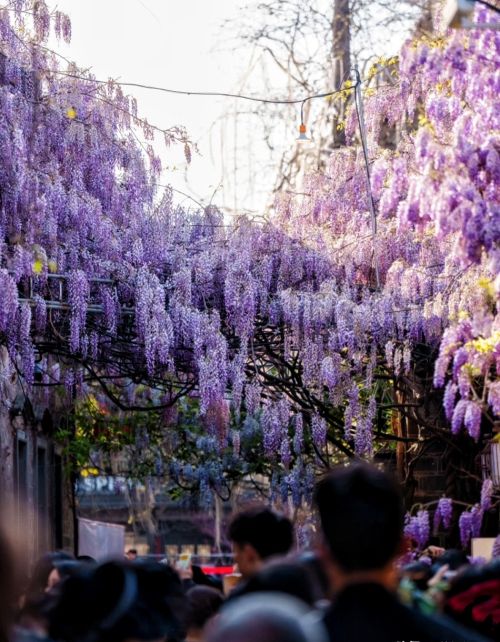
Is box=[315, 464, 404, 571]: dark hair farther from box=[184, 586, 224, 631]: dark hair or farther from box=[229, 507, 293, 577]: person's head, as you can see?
box=[184, 586, 224, 631]: dark hair

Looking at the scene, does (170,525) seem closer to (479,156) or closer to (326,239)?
(326,239)

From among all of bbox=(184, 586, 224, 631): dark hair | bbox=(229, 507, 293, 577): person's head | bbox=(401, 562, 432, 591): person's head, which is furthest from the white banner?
bbox=(229, 507, 293, 577): person's head

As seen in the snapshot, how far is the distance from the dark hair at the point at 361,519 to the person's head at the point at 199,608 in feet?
5.57

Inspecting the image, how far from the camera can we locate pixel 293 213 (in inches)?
695

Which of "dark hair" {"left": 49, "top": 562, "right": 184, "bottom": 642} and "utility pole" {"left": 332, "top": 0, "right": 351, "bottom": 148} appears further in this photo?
"utility pole" {"left": 332, "top": 0, "right": 351, "bottom": 148}

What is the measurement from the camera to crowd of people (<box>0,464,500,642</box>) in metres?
3.30

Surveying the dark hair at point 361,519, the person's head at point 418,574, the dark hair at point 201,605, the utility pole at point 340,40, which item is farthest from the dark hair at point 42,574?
the utility pole at point 340,40

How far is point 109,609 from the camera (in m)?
4.03

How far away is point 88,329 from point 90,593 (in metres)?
10.5

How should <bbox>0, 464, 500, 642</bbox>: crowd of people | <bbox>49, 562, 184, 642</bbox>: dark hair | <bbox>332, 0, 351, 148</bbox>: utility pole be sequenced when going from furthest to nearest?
1. <bbox>332, 0, 351, 148</bbox>: utility pole
2. <bbox>49, 562, 184, 642</bbox>: dark hair
3. <bbox>0, 464, 500, 642</bbox>: crowd of people

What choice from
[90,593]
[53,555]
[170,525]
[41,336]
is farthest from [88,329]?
[170,525]

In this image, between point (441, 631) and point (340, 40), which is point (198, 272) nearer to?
point (340, 40)

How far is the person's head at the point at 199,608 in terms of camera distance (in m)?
5.33

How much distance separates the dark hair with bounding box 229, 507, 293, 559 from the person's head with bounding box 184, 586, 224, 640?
0.40m
